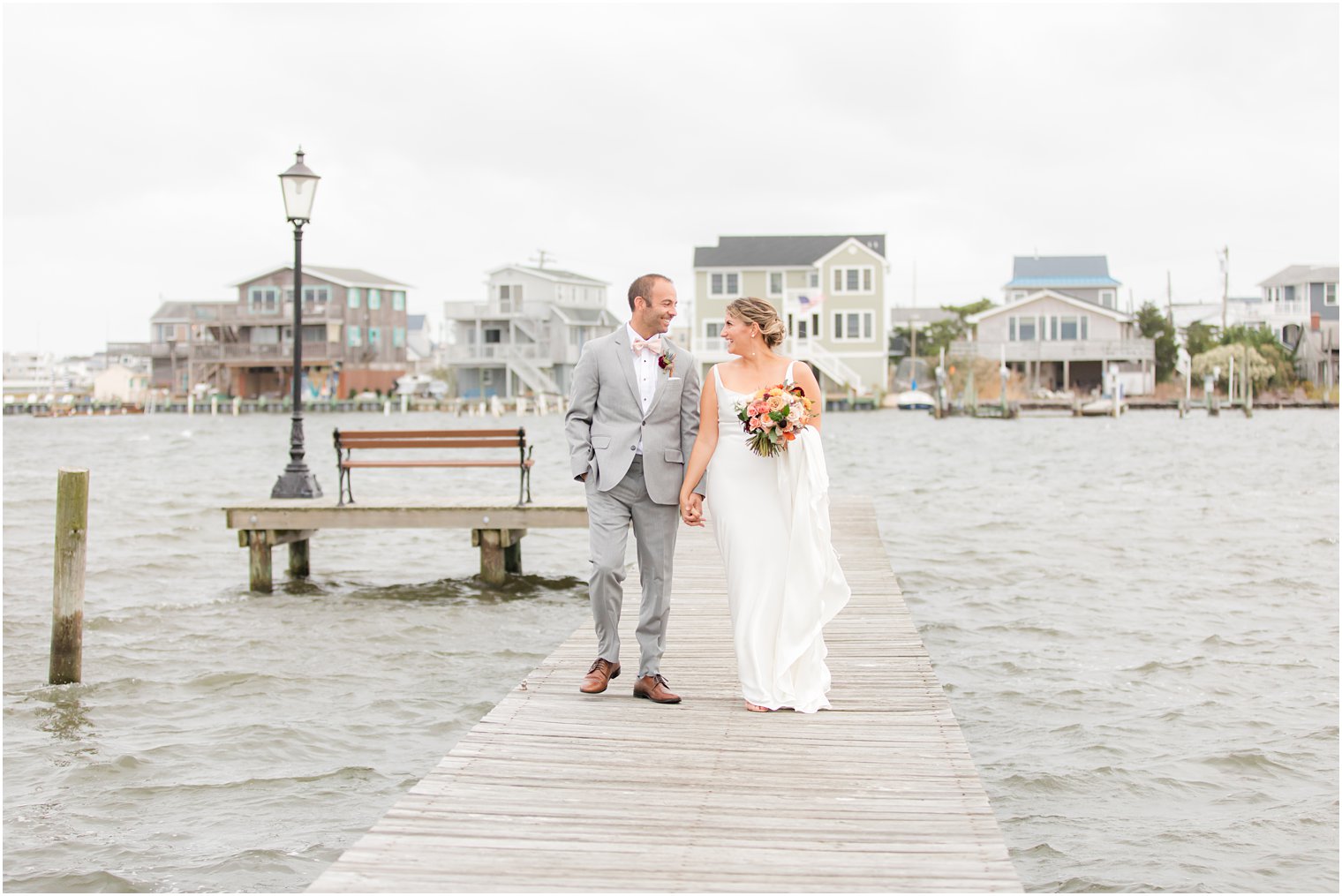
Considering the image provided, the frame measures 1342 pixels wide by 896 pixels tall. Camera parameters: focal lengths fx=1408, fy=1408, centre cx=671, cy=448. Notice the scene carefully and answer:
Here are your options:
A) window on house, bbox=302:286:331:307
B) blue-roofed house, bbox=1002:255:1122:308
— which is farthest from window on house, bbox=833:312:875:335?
window on house, bbox=302:286:331:307

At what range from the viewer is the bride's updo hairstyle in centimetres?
696

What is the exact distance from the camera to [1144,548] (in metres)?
20.8

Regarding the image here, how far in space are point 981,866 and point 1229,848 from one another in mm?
3624

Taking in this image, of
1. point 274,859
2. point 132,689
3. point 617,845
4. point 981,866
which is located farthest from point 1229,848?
point 132,689

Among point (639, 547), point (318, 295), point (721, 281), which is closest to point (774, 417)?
point (639, 547)

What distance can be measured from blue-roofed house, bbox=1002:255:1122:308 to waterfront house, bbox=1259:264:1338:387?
1216 cm

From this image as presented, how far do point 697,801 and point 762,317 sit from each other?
248 centimetres

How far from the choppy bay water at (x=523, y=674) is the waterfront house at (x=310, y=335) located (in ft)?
232

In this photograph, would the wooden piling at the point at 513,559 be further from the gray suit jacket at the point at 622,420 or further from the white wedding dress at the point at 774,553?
the white wedding dress at the point at 774,553

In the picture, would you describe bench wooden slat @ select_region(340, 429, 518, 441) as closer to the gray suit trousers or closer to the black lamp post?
the black lamp post

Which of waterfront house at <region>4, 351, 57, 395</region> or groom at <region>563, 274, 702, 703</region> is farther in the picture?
waterfront house at <region>4, 351, 57, 395</region>

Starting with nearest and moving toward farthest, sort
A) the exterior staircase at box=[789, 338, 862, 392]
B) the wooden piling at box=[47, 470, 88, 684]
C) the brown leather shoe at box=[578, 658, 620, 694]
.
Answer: the brown leather shoe at box=[578, 658, 620, 694] < the wooden piling at box=[47, 470, 88, 684] < the exterior staircase at box=[789, 338, 862, 392]

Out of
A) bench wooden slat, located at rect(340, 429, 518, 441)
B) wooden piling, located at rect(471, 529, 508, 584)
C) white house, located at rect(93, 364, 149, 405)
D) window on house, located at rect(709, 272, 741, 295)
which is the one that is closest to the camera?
bench wooden slat, located at rect(340, 429, 518, 441)

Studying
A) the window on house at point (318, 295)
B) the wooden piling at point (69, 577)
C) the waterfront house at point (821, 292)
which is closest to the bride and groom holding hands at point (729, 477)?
the wooden piling at point (69, 577)
